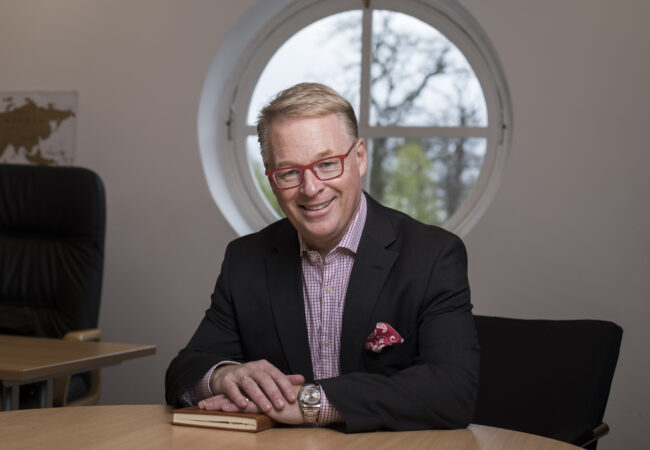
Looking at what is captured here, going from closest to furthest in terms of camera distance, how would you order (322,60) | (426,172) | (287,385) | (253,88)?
(287,385) < (426,172) < (322,60) < (253,88)

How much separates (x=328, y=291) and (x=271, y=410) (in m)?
0.47

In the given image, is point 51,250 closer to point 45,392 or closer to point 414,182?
point 45,392

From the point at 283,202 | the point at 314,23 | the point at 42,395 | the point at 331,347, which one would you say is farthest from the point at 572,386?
the point at 314,23

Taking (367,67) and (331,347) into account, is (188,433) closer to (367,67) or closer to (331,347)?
(331,347)

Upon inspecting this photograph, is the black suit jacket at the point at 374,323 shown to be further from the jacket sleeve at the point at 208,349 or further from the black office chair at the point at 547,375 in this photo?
the black office chair at the point at 547,375

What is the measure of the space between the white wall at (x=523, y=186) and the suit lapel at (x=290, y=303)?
147cm

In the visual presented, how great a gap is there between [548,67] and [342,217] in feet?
5.40

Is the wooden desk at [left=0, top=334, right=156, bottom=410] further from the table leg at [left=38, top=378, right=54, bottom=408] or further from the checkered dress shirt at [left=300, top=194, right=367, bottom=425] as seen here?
the checkered dress shirt at [left=300, top=194, right=367, bottom=425]

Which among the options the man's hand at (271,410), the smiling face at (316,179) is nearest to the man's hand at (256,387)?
the man's hand at (271,410)

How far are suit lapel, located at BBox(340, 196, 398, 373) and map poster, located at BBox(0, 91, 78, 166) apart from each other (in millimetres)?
2629

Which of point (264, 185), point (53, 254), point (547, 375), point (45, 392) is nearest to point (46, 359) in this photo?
point (45, 392)

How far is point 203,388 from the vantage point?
1.70m

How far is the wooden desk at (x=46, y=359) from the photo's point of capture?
226cm

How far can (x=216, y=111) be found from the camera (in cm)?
393
